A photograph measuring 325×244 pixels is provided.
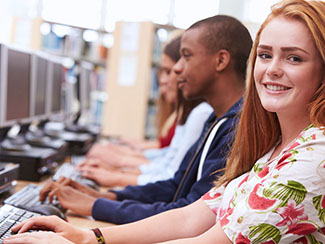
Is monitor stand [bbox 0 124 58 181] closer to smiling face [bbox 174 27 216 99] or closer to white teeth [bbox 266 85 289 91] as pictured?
smiling face [bbox 174 27 216 99]

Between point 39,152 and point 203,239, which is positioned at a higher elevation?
point 203,239

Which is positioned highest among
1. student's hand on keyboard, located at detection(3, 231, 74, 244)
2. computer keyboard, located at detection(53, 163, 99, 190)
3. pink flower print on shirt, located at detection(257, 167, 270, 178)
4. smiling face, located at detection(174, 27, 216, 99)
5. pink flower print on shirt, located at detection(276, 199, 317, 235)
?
smiling face, located at detection(174, 27, 216, 99)

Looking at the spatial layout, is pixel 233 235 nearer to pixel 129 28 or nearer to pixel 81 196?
pixel 81 196

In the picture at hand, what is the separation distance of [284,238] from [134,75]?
14.0 feet

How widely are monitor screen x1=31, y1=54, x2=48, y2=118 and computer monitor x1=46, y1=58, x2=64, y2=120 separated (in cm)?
11

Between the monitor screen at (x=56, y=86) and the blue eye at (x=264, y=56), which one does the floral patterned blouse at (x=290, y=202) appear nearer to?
the blue eye at (x=264, y=56)

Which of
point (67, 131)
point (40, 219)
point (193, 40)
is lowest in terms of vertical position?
point (67, 131)

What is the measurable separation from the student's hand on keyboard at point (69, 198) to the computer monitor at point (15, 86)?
1.80 feet

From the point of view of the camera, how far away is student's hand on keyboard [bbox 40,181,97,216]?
4.88ft

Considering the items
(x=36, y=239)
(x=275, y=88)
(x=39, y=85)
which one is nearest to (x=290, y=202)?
(x=275, y=88)

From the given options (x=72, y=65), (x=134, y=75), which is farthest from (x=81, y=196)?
(x=72, y=65)

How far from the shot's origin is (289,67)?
964 mm

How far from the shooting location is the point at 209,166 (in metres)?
1.41

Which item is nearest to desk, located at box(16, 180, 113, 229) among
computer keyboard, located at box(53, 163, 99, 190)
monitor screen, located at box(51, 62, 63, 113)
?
computer keyboard, located at box(53, 163, 99, 190)
